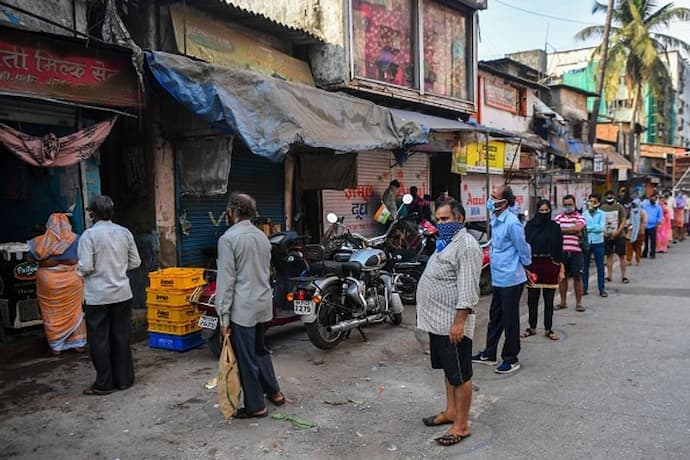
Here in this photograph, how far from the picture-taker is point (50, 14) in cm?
649

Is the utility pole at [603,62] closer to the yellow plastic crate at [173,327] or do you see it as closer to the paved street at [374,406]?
the paved street at [374,406]

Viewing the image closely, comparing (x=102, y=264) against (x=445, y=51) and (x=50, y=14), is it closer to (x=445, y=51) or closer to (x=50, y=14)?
(x=50, y=14)

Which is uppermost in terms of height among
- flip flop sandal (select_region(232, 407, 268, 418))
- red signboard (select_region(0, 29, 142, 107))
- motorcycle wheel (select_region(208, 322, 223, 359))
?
red signboard (select_region(0, 29, 142, 107))

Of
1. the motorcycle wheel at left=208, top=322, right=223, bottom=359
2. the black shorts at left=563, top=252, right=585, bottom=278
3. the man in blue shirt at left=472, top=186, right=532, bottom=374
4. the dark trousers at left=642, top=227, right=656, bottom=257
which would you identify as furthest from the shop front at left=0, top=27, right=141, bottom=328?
the dark trousers at left=642, top=227, right=656, bottom=257

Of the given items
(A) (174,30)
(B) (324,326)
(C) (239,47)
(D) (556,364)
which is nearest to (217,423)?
(B) (324,326)

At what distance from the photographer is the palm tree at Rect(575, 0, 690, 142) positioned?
30.0m

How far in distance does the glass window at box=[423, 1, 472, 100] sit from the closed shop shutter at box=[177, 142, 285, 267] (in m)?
5.09

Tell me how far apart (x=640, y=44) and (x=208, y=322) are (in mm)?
32050

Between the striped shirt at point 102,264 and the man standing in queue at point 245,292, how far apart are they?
4.21ft

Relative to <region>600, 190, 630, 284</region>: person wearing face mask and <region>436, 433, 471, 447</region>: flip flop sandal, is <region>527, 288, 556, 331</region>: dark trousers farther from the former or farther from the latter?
<region>600, 190, 630, 284</region>: person wearing face mask

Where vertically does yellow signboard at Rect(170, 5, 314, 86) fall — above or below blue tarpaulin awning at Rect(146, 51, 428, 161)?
above

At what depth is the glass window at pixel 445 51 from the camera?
12836 mm

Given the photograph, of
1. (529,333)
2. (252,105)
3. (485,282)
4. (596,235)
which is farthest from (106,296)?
(596,235)

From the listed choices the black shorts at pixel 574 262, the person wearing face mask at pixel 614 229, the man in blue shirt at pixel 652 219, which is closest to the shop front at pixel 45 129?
the black shorts at pixel 574 262
